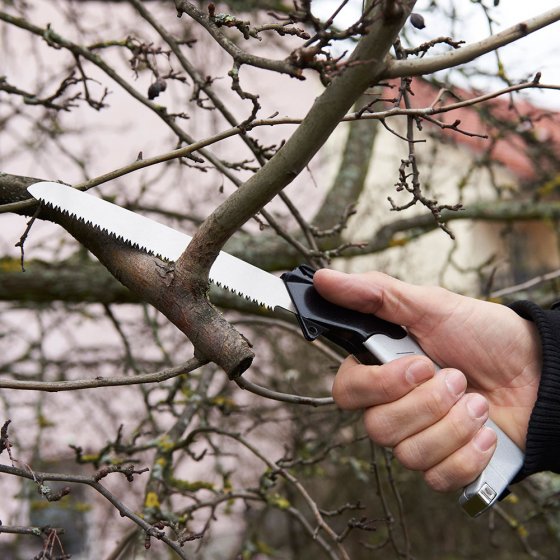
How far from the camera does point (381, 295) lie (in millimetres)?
1918

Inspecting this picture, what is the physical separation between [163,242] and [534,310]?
977 mm

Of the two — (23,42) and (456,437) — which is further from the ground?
(23,42)

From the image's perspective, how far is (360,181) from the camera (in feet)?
13.7

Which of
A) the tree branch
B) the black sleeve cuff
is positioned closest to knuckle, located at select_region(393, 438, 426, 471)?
the black sleeve cuff

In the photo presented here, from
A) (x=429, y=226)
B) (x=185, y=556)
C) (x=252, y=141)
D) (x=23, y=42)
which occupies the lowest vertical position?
(x=185, y=556)

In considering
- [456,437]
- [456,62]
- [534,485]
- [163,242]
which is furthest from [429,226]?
[456,62]

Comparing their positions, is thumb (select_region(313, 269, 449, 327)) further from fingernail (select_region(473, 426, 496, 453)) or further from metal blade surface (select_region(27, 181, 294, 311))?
fingernail (select_region(473, 426, 496, 453))

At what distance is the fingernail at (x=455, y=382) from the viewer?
6.25 ft

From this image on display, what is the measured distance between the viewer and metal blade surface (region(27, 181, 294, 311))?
1.56 m

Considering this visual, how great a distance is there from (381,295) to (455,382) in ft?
0.89

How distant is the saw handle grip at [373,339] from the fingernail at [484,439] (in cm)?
5

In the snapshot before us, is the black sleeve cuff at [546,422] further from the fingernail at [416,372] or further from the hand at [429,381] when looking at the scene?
the fingernail at [416,372]

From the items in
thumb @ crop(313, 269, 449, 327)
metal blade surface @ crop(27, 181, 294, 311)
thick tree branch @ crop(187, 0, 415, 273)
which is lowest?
thick tree branch @ crop(187, 0, 415, 273)

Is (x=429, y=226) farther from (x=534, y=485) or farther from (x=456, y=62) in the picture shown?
(x=456, y=62)
